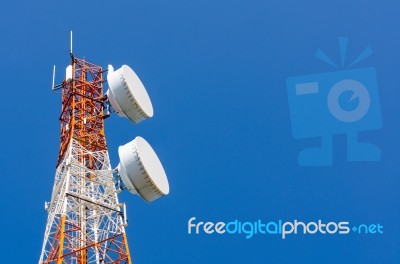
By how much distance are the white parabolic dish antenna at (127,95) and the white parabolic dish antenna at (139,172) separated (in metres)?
3.75

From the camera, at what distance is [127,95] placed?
43.8m

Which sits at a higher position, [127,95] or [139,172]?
[127,95]

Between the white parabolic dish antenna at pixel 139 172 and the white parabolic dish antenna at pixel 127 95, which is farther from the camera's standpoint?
the white parabolic dish antenna at pixel 127 95

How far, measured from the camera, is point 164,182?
136 feet

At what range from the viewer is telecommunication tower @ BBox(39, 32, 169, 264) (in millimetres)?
39938

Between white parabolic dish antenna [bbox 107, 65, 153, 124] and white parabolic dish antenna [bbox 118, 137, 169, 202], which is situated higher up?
white parabolic dish antenna [bbox 107, 65, 153, 124]

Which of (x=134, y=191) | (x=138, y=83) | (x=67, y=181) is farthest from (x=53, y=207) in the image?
(x=138, y=83)

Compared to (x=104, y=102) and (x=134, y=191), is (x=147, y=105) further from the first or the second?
(x=134, y=191)

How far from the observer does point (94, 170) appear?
43.5m

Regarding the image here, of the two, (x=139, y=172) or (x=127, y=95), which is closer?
(x=139, y=172)

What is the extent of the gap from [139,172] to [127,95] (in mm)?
5665

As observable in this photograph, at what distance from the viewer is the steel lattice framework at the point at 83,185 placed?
4034 centimetres

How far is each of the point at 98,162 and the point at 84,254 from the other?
6.17 meters

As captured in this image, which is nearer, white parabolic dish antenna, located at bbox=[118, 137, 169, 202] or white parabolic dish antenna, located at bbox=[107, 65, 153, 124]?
white parabolic dish antenna, located at bbox=[118, 137, 169, 202]
